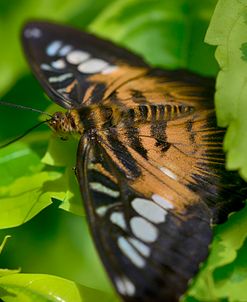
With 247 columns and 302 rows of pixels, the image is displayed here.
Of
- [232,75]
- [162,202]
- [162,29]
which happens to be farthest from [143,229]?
[162,29]

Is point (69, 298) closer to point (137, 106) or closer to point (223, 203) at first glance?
point (223, 203)

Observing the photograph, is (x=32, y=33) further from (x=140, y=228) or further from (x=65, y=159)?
(x=140, y=228)

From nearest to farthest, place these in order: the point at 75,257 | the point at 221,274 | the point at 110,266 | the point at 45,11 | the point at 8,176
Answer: the point at 110,266, the point at 221,274, the point at 8,176, the point at 75,257, the point at 45,11

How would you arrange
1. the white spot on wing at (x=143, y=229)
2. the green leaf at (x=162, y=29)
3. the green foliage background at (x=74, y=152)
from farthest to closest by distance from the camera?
the green leaf at (x=162, y=29) < the green foliage background at (x=74, y=152) < the white spot on wing at (x=143, y=229)

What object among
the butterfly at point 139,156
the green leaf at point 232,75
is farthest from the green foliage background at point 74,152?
the butterfly at point 139,156

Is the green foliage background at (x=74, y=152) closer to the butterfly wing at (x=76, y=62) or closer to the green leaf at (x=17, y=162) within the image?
the green leaf at (x=17, y=162)

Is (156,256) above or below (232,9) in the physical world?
below

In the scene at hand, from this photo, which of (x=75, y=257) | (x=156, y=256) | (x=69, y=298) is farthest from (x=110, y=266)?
(x=75, y=257)
